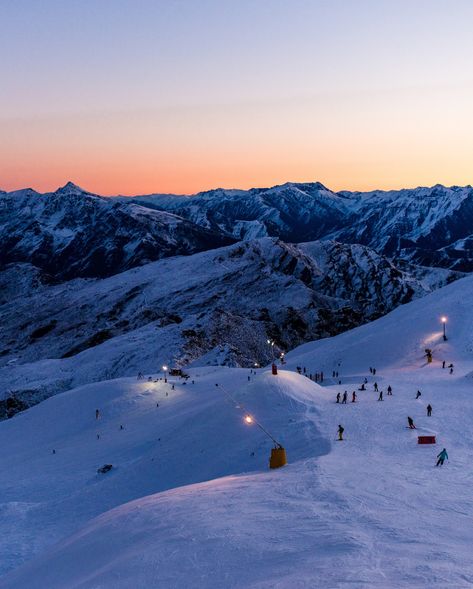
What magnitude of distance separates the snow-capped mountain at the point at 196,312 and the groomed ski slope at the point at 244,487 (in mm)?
23093

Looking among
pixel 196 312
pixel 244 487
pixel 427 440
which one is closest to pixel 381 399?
pixel 427 440

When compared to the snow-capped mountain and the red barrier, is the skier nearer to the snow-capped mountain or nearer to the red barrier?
the red barrier

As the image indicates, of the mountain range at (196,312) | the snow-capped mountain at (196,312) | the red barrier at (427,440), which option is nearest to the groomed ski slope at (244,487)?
the red barrier at (427,440)

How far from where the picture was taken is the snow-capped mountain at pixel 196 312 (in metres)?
77.2

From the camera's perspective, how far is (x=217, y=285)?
120 metres

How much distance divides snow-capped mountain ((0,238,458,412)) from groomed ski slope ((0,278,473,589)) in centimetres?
2309

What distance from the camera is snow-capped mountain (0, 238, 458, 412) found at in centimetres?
7719

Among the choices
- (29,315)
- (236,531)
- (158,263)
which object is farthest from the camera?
(158,263)

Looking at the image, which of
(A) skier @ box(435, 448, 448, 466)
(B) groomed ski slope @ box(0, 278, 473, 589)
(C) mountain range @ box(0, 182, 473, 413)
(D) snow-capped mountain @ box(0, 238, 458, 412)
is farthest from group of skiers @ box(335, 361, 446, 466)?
(D) snow-capped mountain @ box(0, 238, 458, 412)

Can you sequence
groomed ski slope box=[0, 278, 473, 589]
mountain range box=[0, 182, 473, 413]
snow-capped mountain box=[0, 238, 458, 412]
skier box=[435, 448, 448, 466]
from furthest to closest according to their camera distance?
1. snow-capped mountain box=[0, 238, 458, 412]
2. mountain range box=[0, 182, 473, 413]
3. skier box=[435, 448, 448, 466]
4. groomed ski slope box=[0, 278, 473, 589]

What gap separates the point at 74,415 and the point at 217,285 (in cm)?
7370

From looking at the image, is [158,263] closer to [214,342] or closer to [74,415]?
[214,342]

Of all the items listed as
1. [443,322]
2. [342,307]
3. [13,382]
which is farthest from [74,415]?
[342,307]

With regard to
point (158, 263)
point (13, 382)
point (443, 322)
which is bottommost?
point (13, 382)
